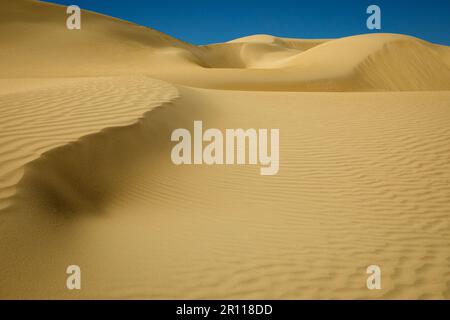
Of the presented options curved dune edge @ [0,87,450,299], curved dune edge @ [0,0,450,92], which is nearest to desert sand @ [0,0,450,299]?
curved dune edge @ [0,87,450,299]

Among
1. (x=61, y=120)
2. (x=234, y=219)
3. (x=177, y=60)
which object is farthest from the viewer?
(x=177, y=60)

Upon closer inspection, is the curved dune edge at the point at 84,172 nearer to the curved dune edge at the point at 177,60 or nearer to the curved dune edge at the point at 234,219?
the curved dune edge at the point at 234,219

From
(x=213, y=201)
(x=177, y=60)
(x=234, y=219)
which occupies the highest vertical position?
(x=177, y=60)

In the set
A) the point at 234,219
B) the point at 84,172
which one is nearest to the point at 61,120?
the point at 84,172

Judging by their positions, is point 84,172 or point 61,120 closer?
point 84,172

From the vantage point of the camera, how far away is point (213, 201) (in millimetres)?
5066

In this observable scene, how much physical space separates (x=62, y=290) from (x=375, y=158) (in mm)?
5554

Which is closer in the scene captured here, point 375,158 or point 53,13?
point 375,158

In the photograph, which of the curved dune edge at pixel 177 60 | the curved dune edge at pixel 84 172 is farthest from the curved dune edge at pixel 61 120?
the curved dune edge at pixel 177 60

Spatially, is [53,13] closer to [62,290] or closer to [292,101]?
[292,101]

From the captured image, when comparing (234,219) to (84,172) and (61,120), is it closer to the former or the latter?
(84,172)

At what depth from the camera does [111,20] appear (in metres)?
38.6

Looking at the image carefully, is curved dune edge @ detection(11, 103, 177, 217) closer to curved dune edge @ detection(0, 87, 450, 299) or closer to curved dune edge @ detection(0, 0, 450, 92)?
curved dune edge @ detection(0, 87, 450, 299)
